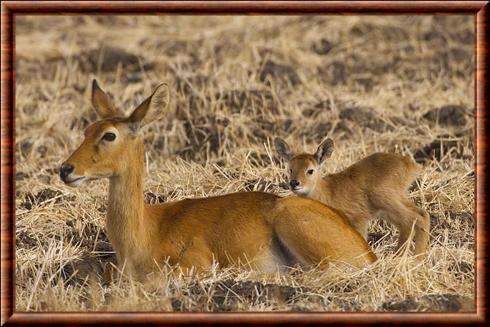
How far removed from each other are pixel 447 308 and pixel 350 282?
75 cm

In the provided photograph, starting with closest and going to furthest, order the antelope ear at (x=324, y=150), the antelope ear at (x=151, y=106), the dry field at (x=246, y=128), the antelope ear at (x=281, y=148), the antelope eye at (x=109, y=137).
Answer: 1. the dry field at (x=246, y=128)
2. the antelope eye at (x=109, y=137)
3. the antelope ear at (x=151, y=106)
4. the antelope ear at (x=324, y=150)
5. the antelope ear at (x=281, y=148)

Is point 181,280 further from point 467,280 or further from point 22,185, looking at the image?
point 22,185

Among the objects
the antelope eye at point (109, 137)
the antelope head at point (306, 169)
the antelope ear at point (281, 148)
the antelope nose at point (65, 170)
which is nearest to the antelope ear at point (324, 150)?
the antelope head at point (306, 169)

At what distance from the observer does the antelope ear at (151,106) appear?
8766mm

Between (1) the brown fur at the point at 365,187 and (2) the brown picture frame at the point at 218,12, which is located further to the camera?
(1) the brown fur at the point at 365,187

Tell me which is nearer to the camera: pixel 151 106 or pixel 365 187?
pixel 151 106

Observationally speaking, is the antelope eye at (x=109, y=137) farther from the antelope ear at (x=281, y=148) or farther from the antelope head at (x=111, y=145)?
the antelope ear at (x=281, y=148)

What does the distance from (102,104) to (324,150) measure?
2.27 m

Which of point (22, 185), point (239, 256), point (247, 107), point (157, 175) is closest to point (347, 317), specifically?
point (239, 256)

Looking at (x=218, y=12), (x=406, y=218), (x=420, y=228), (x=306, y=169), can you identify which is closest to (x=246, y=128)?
(x=306, y=169)

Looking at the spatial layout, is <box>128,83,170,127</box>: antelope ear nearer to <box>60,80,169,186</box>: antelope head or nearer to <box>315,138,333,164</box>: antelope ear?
<box>60,80,169,186</box>: antelope head

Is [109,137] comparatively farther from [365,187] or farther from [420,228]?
[420,228]

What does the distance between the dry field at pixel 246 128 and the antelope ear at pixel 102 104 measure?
1094 mm

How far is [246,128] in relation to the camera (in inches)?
501
